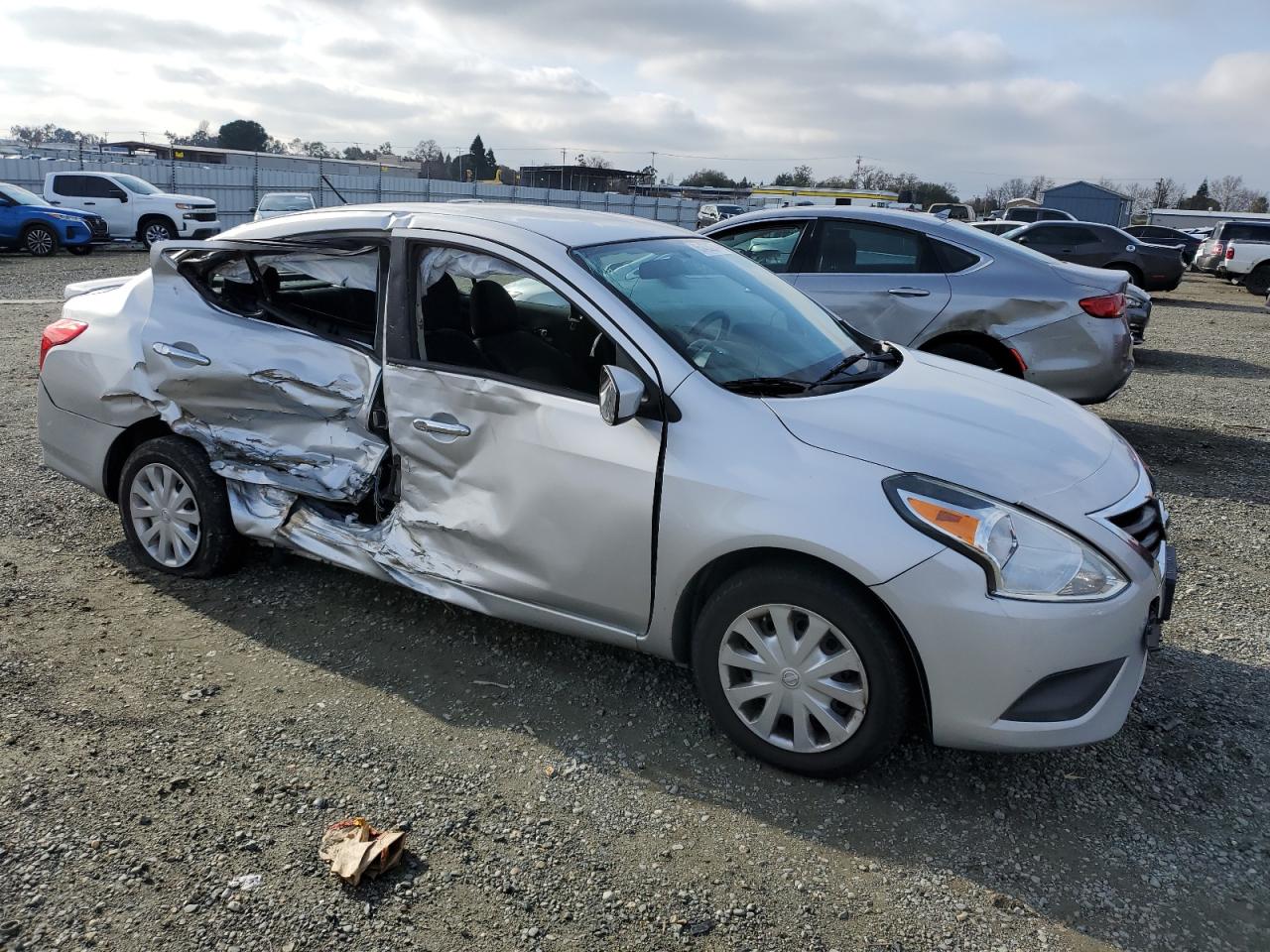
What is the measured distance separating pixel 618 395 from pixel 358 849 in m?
1.50

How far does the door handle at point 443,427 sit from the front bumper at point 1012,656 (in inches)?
62.5

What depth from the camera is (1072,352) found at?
21.2 ft

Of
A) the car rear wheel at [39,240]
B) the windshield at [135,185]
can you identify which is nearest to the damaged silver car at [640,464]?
the car rear wheel at [39,240]

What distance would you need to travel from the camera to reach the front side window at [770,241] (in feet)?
23.2

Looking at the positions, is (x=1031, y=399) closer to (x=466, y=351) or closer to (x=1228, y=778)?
(x=1228, y=778)

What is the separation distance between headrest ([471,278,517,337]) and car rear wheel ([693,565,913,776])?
1437 mm

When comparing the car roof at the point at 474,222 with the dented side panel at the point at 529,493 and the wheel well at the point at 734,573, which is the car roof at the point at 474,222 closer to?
the dented side panel at the point at 529,493

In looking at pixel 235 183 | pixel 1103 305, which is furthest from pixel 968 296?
pixel 235 183

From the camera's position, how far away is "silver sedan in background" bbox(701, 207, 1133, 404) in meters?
6.47

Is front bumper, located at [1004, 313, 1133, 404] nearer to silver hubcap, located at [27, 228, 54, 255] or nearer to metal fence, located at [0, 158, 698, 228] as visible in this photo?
metal fence, located at [0, 158, 698, 228]

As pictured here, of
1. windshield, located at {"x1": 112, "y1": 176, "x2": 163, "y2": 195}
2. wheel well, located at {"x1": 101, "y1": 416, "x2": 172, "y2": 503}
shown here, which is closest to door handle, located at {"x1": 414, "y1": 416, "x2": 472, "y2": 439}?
wheel well, located at {"x1": 101, "y1": 416, "x2": 172, "y2": 503}

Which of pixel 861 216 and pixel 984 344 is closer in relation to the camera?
pixel 984 344

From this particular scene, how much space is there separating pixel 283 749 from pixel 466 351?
5.03 feet

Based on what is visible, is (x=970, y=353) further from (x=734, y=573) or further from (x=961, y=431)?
(x=734, y=573)
